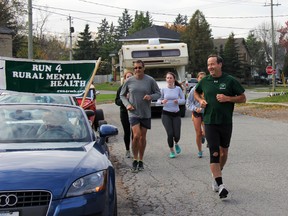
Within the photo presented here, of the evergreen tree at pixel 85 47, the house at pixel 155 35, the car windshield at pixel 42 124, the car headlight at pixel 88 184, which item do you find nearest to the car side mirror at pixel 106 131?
the car windshield at pixel 42 124

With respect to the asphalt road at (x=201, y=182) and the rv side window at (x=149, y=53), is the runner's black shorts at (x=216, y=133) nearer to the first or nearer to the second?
the asphalt road at (x=201, y=182)

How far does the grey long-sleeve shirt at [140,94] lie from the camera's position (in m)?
8.52

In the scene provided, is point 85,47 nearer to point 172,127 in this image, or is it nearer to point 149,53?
point 149,53

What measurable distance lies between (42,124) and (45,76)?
4100 millimetres

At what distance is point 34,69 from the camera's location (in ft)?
31.6

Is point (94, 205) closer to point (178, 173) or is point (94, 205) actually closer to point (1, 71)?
point (178, 173)

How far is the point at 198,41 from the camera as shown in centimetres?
7225

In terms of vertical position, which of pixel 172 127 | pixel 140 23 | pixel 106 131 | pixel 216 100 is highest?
pixel 140 23

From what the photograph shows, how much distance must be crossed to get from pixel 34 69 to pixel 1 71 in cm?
67

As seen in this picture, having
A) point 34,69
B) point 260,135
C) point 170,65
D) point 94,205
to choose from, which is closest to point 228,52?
point 170,65

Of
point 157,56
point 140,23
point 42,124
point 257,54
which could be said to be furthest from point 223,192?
point 257,54

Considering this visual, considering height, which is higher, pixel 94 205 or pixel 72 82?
pixel 72 82

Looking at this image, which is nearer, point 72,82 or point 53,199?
point 53,199

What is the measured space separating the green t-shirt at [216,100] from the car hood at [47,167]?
225 centimetres
